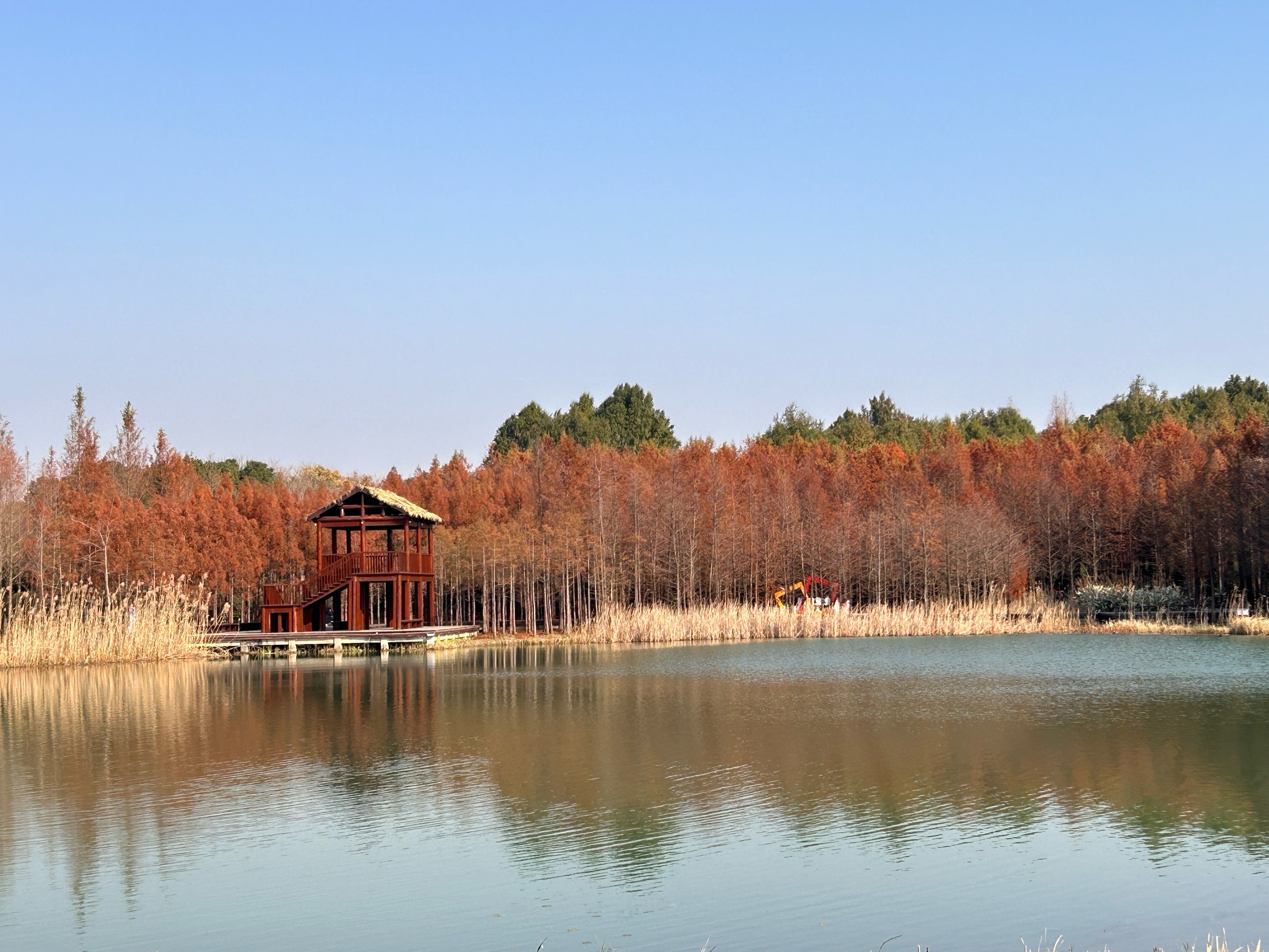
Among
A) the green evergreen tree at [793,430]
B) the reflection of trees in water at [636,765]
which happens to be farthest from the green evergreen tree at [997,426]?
the reflection of trees in water at [636,765]

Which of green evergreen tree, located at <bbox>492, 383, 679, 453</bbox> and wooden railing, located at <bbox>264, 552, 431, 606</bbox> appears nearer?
wooden railing, located at <bbox>264, 552, 431, 606</bbox>

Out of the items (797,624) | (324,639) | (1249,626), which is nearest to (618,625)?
(797,624)

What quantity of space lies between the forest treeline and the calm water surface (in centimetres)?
2263

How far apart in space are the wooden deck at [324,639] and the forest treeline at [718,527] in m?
6.62

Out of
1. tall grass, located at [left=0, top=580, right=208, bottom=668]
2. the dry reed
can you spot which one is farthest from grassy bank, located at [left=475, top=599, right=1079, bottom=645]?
the dry reed

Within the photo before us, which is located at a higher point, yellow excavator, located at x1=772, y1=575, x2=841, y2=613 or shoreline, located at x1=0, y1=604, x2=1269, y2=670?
yellow excavator, located at x1=772, y1=575, x2=841, y2=613

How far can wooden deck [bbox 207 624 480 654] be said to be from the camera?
123ft

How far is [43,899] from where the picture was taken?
9727 mm

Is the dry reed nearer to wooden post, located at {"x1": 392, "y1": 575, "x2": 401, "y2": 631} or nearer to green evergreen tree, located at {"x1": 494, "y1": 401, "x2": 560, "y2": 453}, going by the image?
wooden post, located at {"x1": 392, "y1": 575, "x2": 401, "y2": 631}

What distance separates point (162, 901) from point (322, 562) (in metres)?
31.1

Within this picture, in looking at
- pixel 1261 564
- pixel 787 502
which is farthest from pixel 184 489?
pixel 1261 564

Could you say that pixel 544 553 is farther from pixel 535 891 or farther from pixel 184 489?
pixel 535 891

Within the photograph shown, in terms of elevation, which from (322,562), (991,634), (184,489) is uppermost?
(184,489)

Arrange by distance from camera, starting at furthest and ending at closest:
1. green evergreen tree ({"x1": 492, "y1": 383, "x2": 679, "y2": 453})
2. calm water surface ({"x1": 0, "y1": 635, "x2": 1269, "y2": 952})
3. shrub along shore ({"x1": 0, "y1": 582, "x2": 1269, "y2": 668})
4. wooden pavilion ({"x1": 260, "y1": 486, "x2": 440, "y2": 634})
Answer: green evergreen tree ({"x1": 492, "y1": 383, "x2": 679, "y2": 453}), wooden pavilion ({"x1": 260, "y1": 486, "x2": 440, "y2": 634}), shrub along shore ({"x1": 0, "y1": 582, "x2": 1269, "y2": 668}), calm water surface ({"x1": 0, "y1": 635, "x2": 1269, "y2": 952})
